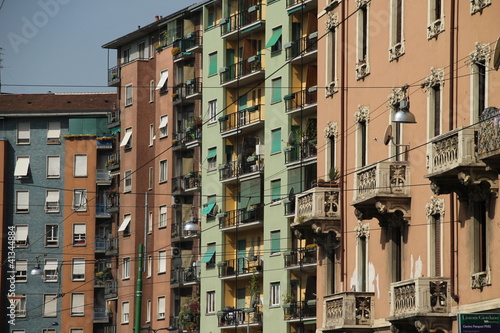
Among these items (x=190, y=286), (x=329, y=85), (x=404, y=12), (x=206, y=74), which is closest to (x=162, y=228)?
(x=190, y=286)

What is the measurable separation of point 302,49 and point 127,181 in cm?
2744

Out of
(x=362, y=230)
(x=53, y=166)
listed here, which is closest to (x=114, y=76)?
(x=53, y=166)

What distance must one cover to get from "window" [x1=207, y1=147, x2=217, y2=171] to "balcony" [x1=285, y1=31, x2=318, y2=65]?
9.78 m

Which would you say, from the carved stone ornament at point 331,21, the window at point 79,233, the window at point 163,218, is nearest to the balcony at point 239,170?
the window at point 163,218

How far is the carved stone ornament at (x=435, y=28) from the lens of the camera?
39.8 m

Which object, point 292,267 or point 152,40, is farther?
point 152,40

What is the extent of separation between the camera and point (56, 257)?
332 ft

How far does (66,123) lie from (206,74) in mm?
28518

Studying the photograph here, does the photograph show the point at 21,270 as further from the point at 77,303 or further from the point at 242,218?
the point at 242,218

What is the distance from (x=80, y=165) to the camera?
10131 cm

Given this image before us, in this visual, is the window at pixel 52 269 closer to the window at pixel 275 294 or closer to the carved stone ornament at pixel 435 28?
the window at pixel 275 294

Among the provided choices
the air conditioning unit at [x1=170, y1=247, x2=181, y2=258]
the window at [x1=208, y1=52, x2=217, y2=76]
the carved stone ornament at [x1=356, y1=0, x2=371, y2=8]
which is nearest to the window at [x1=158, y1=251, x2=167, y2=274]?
the air conditioning unit at [x1=170, y1=247, x2=181, y2=258]

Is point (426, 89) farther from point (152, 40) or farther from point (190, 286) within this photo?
point (152, 40)

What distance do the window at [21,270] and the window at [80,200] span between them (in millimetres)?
5328
